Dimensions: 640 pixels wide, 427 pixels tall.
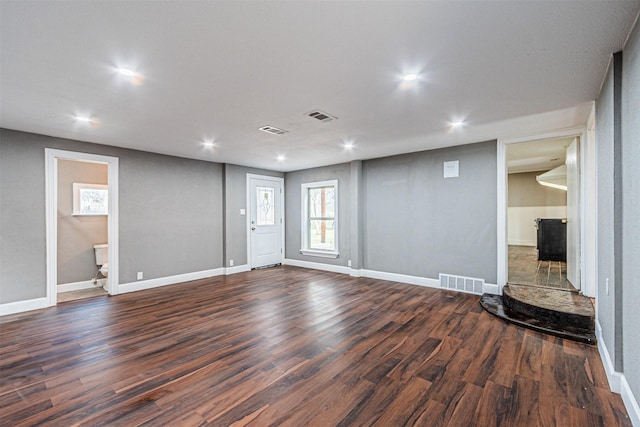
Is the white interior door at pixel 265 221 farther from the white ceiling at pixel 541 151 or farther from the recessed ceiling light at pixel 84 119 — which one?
the white ceiling at pixel 541 151

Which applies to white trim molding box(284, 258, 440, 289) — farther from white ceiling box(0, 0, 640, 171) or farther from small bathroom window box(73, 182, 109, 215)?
small bathroom window box(73, 182, 109, 215)

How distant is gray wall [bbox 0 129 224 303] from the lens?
3793mm

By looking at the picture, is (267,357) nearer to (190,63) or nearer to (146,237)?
(190,63)

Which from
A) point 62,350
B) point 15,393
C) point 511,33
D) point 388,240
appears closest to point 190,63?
point 511,33

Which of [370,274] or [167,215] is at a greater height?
[167,215]

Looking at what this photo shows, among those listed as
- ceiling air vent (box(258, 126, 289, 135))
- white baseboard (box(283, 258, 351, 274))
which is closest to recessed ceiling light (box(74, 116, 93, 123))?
ceiling air vent (box(258, 126, 289, 135))

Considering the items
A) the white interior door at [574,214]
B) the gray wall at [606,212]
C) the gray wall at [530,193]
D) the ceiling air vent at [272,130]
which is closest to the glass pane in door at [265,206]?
the ceiling air vent at [272,130]

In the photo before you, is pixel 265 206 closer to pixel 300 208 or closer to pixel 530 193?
pixel 300 208

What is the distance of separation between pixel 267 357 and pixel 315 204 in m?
4.68

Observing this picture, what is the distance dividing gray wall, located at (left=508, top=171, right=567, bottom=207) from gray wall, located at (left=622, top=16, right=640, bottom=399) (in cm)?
850

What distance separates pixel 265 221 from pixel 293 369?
195 inches

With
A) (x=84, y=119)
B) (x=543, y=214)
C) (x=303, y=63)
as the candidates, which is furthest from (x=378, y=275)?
(x=543, y=214)

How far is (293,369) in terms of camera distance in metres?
2.36

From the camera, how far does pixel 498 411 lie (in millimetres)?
1851
